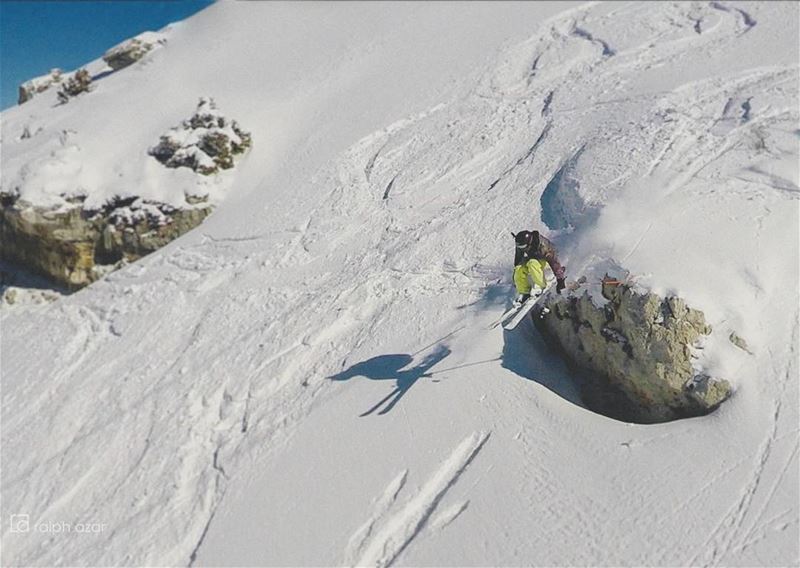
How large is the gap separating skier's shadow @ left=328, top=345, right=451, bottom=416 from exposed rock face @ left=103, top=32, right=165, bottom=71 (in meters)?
17.2

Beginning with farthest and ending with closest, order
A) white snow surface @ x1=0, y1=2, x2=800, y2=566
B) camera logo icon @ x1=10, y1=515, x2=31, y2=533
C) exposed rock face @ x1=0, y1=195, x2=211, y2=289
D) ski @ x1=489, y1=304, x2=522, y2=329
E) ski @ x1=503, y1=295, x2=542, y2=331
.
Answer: exposed rock face @ x1=0, y1=195, x2=211, y2=289 → camera logo icon @ x1=10, y1=515, x2=31, y2=533 → ski @ x1=489, y1=304, x2=522, y2=329 → ski @ x1=503, y1=295, x2=542, y2=331 → white snow surface @ x1=0, y1=2, x2=800, y2=566

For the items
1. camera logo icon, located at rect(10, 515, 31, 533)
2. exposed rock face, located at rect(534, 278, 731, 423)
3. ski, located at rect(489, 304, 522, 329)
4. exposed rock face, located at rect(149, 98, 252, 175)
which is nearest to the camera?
exposed rock face, located at rect(534, 278, 731, 423)

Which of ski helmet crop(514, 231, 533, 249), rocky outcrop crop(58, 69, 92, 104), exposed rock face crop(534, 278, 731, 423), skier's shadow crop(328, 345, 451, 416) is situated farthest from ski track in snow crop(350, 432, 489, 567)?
rocky outcrop crop(58, 69, 92, 104)

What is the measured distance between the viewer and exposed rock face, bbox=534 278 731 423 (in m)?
6.18

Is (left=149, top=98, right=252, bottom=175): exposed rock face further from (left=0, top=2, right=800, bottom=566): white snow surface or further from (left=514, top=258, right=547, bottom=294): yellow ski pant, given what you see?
(left=514, top=258, right=547, bottom=294): yellow ski pant

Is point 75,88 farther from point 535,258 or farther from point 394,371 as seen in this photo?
point 535,258

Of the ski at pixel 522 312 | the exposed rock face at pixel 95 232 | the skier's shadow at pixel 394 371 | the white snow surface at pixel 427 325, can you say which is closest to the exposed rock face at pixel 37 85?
the white snow surface at pixel 427 325

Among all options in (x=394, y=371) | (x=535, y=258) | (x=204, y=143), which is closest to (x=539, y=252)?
(x=535, y=258)

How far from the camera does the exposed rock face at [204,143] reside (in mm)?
13797

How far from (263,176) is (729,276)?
403 inches

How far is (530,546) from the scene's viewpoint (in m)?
5.53

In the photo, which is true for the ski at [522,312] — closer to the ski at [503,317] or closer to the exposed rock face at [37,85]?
the ski at [503,317]

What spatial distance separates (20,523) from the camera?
795cm

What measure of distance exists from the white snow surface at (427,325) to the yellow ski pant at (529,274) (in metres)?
0.88
